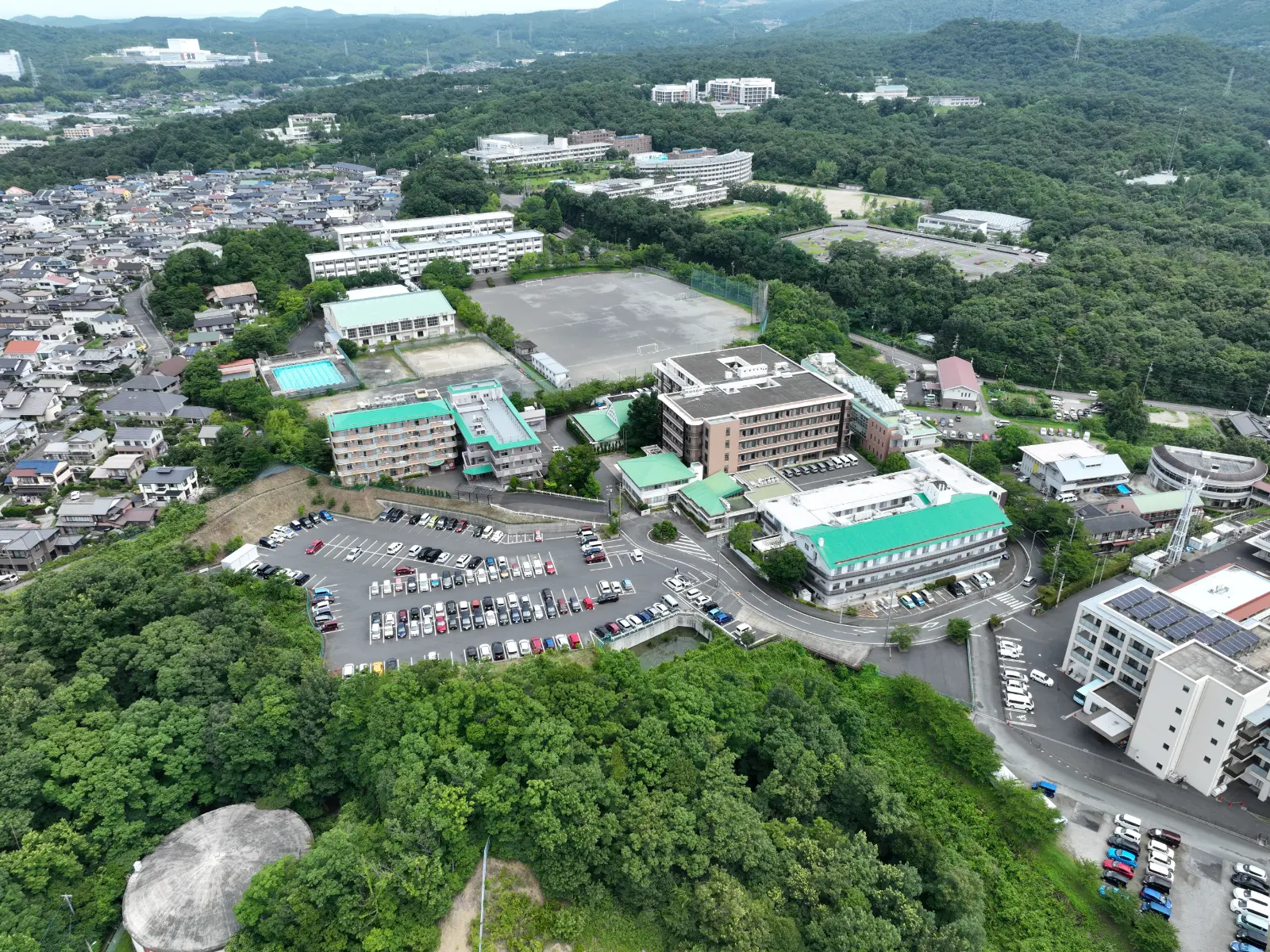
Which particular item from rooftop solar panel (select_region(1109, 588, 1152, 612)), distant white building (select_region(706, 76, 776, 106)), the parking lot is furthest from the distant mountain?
the parking lot

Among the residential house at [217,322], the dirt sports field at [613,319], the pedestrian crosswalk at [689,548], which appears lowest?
the pedestrian crosswalk at [689,548]

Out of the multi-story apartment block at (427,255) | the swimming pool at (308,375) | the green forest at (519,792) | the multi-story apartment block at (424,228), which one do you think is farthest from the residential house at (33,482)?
the multi-story apartment block at (424,228)

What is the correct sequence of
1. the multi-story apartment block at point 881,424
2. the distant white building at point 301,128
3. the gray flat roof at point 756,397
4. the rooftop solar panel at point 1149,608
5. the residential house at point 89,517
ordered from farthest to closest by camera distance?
the distant white building at point 301,128, the multi-story apartment block at point 881,424, the gray flat roof at point 756,397, the residential house at point 89,517, the rooftop solar panel at point 1149,608

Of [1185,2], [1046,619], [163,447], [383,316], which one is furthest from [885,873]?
[1185,2]

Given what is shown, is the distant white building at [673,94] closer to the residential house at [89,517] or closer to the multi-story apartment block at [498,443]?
the multi-story apartment block at [498,443]

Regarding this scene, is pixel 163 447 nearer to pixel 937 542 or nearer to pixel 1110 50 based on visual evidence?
pixel 937 542

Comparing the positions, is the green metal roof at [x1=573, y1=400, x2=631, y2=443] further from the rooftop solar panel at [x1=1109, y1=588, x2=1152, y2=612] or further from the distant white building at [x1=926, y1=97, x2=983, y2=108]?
the distant white building at [x1=926, y1=97, x2=983, y2=108]

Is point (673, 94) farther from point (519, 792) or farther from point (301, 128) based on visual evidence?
point (519, 792)
